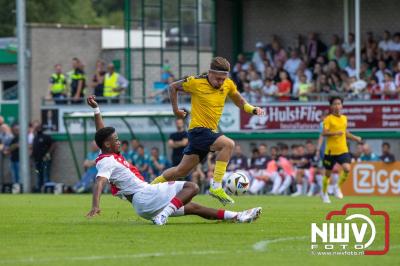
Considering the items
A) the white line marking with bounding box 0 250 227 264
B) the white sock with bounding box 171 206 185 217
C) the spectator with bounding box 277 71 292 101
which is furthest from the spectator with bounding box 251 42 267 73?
the white line marking with bounding box 0 250 227 264

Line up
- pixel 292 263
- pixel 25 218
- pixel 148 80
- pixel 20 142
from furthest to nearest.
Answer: pixel 148 80, pixel 20 142, pixel 25 218, pixel 292 263

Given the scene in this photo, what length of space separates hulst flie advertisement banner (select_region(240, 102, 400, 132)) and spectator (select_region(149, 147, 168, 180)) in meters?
2.26

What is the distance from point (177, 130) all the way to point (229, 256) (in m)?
19.7

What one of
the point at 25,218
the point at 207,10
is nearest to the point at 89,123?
the point at 207,10

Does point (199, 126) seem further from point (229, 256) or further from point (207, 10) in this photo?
point (207, 10)

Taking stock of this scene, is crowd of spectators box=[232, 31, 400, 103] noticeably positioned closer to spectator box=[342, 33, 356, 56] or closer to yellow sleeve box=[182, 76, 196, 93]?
spectator box=[342, 33, 356, 56]

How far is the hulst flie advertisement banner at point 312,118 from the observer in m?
30.8

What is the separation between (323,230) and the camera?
1374 cm

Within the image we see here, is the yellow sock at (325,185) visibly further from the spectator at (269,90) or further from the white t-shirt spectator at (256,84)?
the white t-shirt spectator at (256,84)

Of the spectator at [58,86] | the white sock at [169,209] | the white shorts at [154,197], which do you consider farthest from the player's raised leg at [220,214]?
the spectator at [58,86]

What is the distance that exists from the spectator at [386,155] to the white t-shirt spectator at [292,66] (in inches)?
166

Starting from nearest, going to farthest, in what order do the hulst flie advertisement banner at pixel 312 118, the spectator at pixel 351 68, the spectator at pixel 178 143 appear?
the spectator at pixel 178 143 < the hulst flie advertisement banner at pixel 312 118 < the spectator at pixel 351 68

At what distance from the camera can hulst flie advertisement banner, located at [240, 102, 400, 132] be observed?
3077 cm

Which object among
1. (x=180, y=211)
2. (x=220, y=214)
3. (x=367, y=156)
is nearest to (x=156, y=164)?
(x=367, y=156)
